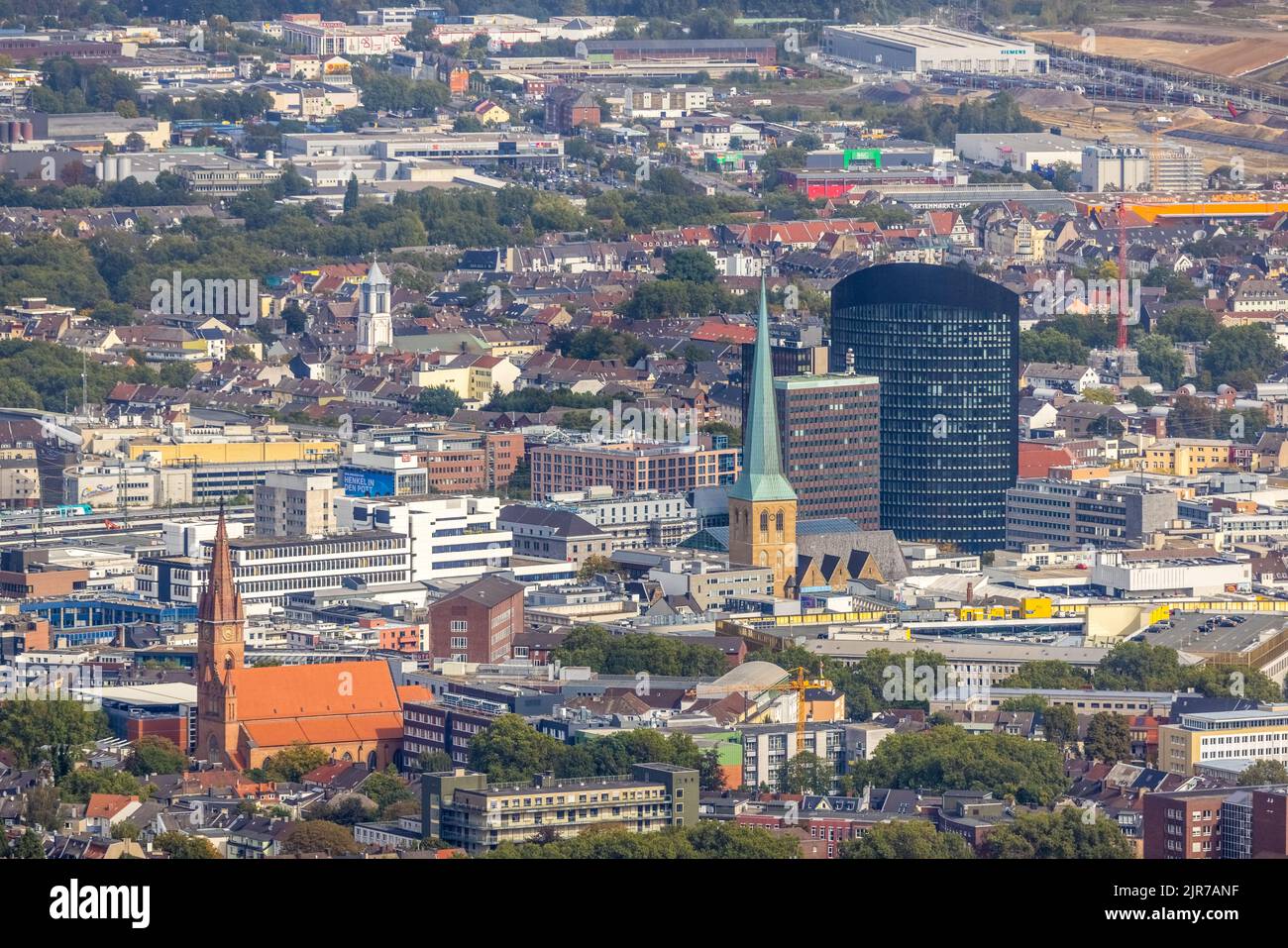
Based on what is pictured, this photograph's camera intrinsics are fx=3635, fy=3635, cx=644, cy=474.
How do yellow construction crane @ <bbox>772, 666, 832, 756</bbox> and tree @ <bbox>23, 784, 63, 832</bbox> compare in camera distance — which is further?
yellow construction crane @ <bbox>772, 666, 832, 756</bbox>

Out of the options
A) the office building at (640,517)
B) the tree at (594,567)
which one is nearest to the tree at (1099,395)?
the office building at (640,517)

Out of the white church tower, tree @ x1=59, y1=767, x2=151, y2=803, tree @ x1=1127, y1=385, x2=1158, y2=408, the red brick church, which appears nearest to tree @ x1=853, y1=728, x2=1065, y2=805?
the red brick church

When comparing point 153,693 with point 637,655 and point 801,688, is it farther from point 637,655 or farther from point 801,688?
point 801,688

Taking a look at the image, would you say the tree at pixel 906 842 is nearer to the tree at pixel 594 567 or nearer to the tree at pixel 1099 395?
the tree at pixel 594 567

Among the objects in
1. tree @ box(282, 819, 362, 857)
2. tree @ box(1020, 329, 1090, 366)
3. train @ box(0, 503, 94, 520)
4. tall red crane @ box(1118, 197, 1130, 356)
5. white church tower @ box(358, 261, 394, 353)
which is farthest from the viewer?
tall red crane @ box(1118, 197, 1130, 356)

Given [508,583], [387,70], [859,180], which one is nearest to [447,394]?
[508,583]

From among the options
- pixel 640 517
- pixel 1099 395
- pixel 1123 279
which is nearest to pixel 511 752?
pixel 640 517

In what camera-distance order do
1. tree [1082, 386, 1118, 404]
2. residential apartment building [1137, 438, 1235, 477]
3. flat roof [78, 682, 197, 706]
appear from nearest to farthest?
flat roof [78, 682, 197, 706], residential apartment building [1137, 438, 1235, 477], tree [1082, 386, 1118, 404]

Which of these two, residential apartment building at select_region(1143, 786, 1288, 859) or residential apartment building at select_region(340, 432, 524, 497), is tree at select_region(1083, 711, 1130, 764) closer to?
residential apartment building at select_region(1143, 786, 1288, 859)
